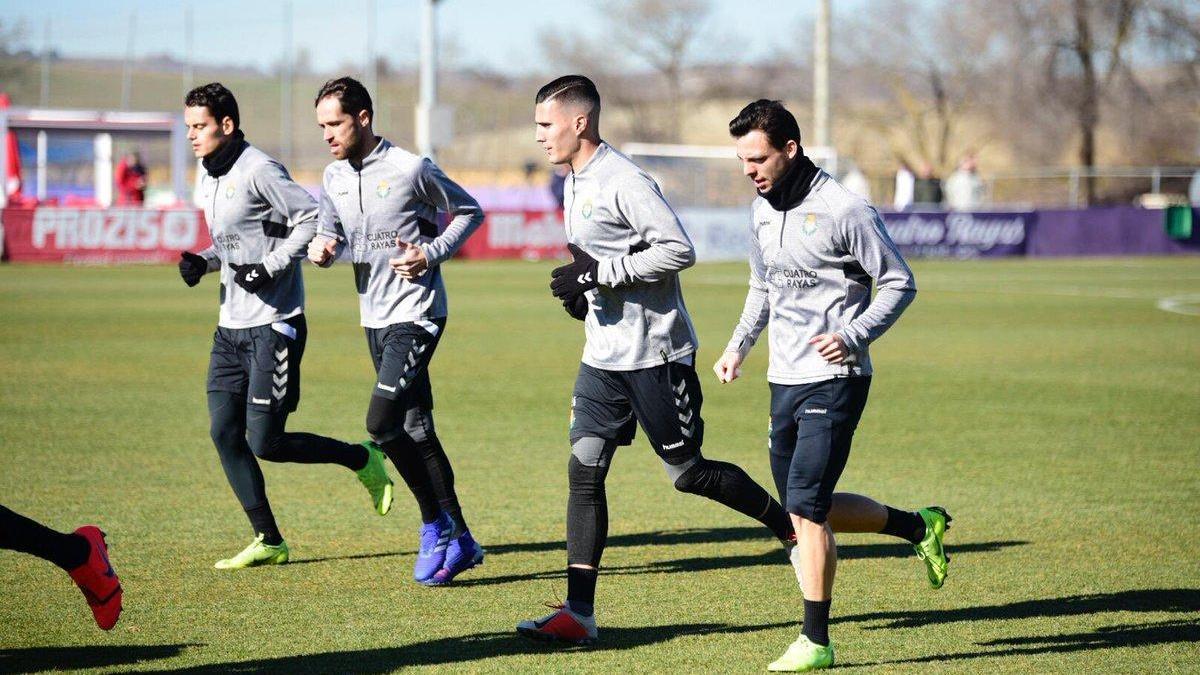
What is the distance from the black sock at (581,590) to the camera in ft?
19.3

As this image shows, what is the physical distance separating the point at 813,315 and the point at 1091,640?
1755 mm

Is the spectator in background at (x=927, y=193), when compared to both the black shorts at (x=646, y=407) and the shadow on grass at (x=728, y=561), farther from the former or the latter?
the black shorts at (x=646, y=407)

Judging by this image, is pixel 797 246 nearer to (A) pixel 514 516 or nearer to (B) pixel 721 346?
(A) pixel 514 516

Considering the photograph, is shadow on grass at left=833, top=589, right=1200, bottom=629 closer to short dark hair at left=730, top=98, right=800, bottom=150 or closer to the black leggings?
short dark hair at left=730, top=98, right=800, bottom=150

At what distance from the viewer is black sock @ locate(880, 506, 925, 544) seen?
6.19m

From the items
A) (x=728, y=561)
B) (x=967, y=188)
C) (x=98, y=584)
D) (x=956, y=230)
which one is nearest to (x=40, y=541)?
(x=98, y=584)

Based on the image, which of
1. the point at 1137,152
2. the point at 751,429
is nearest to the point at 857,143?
the point at 1137,152

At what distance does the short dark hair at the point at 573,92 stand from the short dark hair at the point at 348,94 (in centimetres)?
129

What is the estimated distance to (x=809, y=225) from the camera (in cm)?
559

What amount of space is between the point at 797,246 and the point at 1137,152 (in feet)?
192

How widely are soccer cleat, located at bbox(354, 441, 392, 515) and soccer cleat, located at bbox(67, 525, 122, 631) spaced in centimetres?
204

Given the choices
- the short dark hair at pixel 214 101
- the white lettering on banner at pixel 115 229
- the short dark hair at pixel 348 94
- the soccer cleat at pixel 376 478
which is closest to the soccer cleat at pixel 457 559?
the soccer cleat at pixel 376 478

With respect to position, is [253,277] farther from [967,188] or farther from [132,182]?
[967,188]

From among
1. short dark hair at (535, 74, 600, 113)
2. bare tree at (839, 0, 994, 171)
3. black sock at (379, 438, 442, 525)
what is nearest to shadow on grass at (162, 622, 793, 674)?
black sock at (379, 438, 442, 525)
